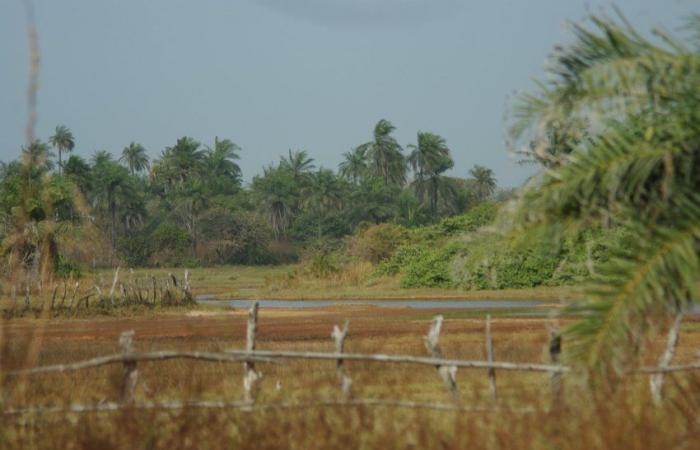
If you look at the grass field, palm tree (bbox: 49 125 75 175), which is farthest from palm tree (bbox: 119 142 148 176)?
the grass field

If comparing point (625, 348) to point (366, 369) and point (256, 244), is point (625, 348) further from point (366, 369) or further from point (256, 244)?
point (256, 244)

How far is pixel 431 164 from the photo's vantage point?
330 feet

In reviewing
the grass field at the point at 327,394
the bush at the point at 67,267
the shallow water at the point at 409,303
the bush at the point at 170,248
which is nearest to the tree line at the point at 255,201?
the bush at the point at 170,248

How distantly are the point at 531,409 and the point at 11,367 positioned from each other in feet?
11.0

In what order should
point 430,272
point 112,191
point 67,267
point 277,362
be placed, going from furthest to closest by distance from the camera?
point 112,191 → point 67,267 → point 430,272 → point 277,362

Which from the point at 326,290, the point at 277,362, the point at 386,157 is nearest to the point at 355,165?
the point at 386,157

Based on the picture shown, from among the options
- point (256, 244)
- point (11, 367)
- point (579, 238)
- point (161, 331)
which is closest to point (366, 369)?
point (579, 238)

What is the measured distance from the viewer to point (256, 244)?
92.4 m

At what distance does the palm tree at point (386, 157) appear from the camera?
103 m

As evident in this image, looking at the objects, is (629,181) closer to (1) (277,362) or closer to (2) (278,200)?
(1) (277,362)

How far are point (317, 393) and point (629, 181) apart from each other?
16.3ft

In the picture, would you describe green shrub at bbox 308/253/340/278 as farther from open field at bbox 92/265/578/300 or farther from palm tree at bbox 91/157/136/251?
palm tree at bbox 91/157/136/251

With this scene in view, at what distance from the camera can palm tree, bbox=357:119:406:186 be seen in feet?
339

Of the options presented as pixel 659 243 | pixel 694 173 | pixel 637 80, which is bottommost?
pixel 659 243
